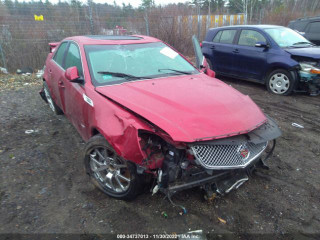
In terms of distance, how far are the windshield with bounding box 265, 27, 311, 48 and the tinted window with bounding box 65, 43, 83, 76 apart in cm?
524

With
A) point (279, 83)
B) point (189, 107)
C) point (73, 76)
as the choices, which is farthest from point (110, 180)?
point (279, 83)

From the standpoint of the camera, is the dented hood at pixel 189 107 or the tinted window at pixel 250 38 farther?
the tinted window at pixel 250 38

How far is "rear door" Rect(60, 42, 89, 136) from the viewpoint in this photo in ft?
10.1

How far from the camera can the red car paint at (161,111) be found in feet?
7.30

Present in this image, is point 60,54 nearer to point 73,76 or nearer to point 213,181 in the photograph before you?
point 73,76

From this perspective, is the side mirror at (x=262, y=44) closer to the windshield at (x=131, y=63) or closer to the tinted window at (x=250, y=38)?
the tinted window at (x=250, y=38)

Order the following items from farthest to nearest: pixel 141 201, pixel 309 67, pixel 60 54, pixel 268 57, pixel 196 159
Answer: pixel 268 57, pixel 309 67, pixel 60 54, pixel 141 201, pixel 196 159

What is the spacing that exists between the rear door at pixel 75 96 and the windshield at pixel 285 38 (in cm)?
528

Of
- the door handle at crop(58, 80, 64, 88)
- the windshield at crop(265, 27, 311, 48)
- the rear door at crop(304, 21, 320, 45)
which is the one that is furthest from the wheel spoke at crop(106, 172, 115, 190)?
the rear door at crop(304, 21, 320, 45)

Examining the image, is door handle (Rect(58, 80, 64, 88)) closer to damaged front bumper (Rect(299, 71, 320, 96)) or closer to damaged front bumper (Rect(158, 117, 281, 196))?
damaged front bumper (Rect(158, 117, 281, 196))

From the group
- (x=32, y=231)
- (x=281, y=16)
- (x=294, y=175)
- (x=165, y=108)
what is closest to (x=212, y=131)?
(x=165, y=108)

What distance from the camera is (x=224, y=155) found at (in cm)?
226

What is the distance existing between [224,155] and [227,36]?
6.19 m

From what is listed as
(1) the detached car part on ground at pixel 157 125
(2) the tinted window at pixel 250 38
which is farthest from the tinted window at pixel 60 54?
(2) the tinted window at pixel 250 38
